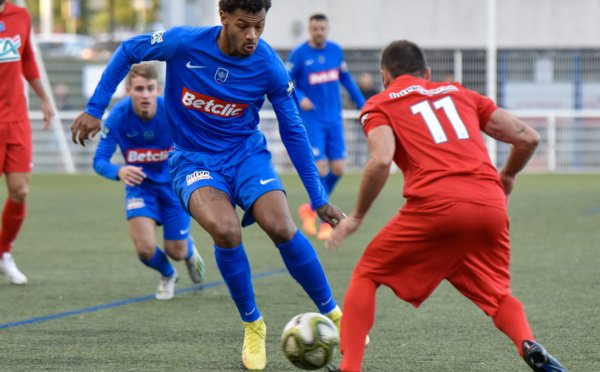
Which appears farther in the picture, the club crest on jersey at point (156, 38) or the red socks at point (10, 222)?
the red socks at point (10, 222)

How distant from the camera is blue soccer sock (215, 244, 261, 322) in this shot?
4445 millimetres

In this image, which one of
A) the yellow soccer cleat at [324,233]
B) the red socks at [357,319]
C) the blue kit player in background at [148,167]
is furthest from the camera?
the yellow soccer cleat at [324,233]

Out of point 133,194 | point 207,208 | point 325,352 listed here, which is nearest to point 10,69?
point 133,194

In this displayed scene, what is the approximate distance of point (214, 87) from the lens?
455 centimetres

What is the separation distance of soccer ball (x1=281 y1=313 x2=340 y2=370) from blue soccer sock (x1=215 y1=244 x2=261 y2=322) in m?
0.45

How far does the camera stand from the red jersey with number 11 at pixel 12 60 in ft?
22.4

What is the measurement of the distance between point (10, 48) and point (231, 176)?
3.15 meters

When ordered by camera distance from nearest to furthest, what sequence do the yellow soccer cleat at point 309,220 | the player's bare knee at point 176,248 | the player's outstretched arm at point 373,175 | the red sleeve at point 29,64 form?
the player's outstretched arm at point 373,175 < the player's bare knee at point 176,248 < the red sleeve at point 29,64 < the yellow soccer cleat at point 309,220

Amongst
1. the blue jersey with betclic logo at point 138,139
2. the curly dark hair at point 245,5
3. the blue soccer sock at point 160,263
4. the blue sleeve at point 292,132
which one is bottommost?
the blue soccer sock at point 160,263

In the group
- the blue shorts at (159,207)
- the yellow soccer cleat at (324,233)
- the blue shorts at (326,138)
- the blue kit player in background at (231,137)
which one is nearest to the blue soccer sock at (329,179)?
the blue shorts at (326,138)

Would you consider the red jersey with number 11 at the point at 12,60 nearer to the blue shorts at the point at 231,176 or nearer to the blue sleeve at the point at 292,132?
the blue shorts at the point at 231,176

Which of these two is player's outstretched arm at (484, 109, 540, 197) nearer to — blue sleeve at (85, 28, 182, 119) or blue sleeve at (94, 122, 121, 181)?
blue sleeve at (85, 28, 182, 119)

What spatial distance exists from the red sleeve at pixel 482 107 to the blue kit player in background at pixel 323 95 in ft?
20.8

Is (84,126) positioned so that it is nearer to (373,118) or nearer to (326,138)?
(373,118)
